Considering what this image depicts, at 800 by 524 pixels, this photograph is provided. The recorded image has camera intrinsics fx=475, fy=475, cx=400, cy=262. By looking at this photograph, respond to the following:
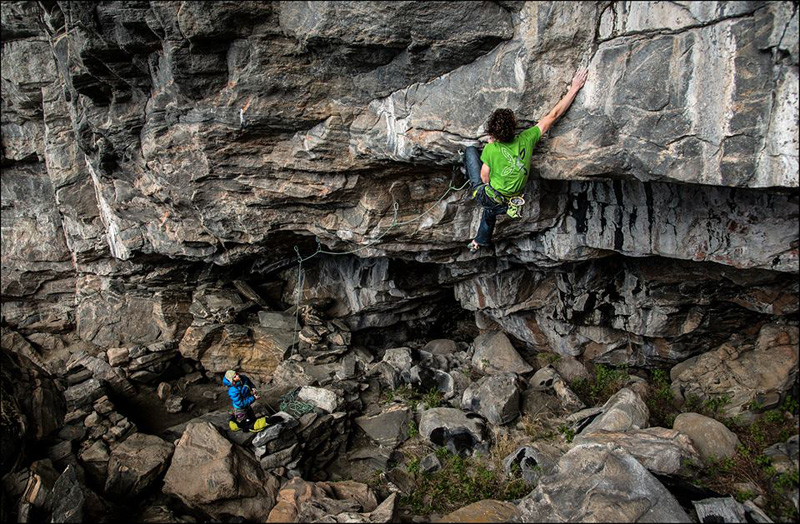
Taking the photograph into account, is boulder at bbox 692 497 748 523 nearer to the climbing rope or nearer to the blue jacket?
the climbing rope

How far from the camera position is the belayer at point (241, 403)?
9422 mm

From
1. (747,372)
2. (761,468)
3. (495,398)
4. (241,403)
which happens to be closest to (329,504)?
(241,403)

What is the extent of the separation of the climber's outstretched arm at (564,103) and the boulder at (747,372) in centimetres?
621

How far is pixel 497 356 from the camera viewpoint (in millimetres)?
11672

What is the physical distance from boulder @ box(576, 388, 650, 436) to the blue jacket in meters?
6.42

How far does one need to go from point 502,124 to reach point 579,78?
40.5 inches

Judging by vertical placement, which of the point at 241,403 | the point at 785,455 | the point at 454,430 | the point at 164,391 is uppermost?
the point at 785,455

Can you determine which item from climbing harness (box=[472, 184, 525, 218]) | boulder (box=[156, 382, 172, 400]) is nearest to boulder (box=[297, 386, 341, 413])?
boulder (box=[156, 382, 172, 400])

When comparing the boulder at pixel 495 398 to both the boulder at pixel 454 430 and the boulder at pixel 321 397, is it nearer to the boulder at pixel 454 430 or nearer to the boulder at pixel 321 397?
the boulder at pixel 454 430

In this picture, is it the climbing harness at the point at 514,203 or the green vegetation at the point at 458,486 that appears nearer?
the climbing harness at the point at 514,203

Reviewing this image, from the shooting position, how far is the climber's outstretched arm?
5.60m

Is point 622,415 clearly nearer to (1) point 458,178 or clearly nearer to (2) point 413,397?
(2) point 413,397

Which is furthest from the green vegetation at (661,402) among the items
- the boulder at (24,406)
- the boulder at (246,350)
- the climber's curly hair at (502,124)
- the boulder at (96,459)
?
the boulder at (24,406)

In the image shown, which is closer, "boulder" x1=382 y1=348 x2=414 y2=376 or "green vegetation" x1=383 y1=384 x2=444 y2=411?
"green vegetation" x1=383 y1=384 x2=444 y2=411
